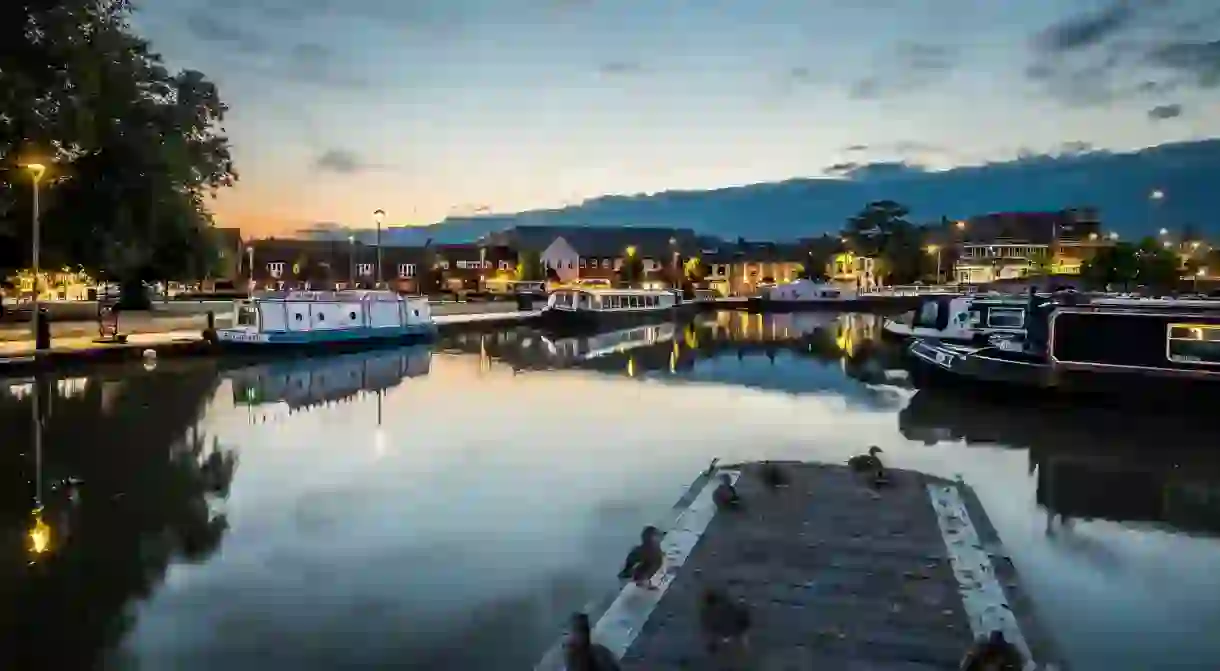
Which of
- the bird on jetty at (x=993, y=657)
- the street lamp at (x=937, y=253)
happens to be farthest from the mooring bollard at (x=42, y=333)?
the street lamp at (x=937, y=253)

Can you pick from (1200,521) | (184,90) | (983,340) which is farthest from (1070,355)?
(184,90)

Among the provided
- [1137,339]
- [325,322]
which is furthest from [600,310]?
[1137,339]

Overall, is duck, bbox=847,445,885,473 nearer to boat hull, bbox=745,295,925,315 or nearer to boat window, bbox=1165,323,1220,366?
boat window, bbox=1165,323,1220,366

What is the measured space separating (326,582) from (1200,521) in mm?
9104

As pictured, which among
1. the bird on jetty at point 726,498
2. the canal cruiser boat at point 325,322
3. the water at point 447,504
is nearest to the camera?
the water at point 447,504

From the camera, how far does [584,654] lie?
16.8 feet

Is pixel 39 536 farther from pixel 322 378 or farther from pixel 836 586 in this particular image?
pixel 322 378

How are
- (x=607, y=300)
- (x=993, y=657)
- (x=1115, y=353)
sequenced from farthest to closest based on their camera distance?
(x=607, y=300), (x=1115, y=353), (x=993, y=657)

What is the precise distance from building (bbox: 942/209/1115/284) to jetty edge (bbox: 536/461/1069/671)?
9895cm

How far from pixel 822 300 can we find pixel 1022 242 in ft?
126

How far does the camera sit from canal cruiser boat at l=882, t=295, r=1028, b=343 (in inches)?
1112

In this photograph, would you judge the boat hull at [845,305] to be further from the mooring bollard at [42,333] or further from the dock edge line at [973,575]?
the dock edge line at [973,575]

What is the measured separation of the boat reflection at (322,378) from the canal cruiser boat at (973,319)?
627 inches

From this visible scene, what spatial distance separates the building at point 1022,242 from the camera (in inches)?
4023
